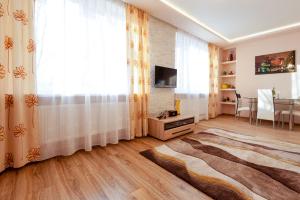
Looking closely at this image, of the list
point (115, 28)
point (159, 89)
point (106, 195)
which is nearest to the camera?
point (106, 195)

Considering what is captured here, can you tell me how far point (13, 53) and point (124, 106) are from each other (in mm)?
1660

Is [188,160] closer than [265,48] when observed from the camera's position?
Yes

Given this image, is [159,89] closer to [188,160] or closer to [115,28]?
[115,28]

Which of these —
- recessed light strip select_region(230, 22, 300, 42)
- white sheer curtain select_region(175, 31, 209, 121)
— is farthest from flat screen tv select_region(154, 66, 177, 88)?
recessed light strip select_region(230, 22, 300, 42)

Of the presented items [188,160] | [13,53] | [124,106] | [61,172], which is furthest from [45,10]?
[188,160]

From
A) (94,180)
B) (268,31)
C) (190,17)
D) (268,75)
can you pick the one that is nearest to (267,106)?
(268,75)

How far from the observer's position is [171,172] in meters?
1.67

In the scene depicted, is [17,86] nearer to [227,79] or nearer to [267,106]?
[267,106]

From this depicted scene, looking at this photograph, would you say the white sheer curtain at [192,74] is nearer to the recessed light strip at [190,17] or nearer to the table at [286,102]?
the recessed light strip at [190,17]

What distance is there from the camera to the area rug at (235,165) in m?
1.34

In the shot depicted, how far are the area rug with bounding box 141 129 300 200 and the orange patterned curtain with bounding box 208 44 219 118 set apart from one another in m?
2.23

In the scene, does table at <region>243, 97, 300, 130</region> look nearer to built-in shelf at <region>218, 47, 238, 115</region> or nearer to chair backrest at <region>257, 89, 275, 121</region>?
chair backrest at <region>257, 89, 275, 121</region>

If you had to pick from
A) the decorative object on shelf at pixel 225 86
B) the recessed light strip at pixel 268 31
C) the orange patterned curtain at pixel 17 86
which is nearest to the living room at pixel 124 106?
the orange patterned curtain at pixel 17 86

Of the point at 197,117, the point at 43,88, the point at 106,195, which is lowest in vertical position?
the point at 106,195
